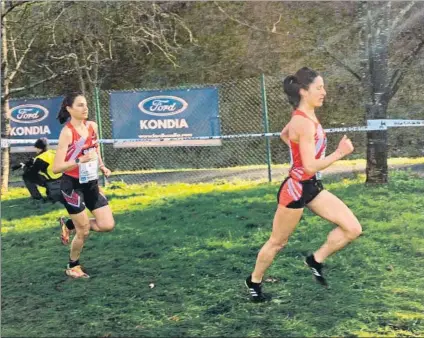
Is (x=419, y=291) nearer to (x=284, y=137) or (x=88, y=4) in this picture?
(x=284, y=137)

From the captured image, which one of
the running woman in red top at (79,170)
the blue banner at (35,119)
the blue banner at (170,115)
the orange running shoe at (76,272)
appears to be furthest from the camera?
the blue banner at (35,119)

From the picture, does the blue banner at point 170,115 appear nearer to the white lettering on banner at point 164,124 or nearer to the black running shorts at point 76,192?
the white lettering on banner at point 164,124

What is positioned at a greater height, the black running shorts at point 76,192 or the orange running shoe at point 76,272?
the black running shorts at point 76,192

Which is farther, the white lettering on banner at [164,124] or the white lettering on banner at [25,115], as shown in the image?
the white lettering on banner at [25,115]

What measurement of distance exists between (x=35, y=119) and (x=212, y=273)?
499 centimetres

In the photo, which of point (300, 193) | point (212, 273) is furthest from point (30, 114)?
point (300, 193)

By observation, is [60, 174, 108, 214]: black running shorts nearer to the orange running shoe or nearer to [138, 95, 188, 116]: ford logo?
the orange running shoe

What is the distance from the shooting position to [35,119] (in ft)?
26.3

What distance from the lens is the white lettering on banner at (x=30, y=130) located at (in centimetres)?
797

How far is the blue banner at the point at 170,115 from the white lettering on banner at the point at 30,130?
3.78 ft

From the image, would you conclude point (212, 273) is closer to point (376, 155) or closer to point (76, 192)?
point (76, 192)

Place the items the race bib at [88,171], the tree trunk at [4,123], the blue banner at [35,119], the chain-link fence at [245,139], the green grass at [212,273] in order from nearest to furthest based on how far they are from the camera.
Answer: the green grass at [212,273] → the race bib at [88,171] → the tree trunk at [4,123] → the blue banner at [35,119] → the chain-link fence at [245,139]

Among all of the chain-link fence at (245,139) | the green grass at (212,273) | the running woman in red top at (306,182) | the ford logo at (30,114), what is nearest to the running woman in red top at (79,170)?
the green grass at (212,273)

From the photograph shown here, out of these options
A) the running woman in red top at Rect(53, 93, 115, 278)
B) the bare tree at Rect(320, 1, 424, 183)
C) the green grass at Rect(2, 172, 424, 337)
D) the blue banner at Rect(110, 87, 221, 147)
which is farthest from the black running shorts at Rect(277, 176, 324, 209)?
the blue banner at Rect(110, 87, 221, 147)
